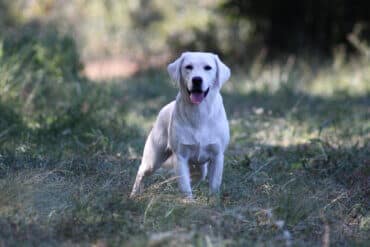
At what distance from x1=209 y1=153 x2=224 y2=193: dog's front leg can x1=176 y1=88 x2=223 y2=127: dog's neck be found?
0.31 metres

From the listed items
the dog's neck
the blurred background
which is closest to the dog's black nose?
the dog's neck

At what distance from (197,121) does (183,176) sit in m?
0.45

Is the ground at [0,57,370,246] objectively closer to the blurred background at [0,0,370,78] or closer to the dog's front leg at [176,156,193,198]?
the dog's front leg at [176,156,193,198]

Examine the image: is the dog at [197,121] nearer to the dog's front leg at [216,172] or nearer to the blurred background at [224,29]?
the dog's front leg at [216,172]

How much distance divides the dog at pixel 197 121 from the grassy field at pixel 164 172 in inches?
7.3

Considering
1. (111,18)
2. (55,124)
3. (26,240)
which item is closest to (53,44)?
(55,124)

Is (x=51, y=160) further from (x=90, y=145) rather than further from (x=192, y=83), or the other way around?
(x=192, y=83)

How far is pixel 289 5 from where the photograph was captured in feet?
55.6

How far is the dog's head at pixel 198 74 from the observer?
5.46 meters

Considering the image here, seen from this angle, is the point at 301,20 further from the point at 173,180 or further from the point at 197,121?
the point at 197,121

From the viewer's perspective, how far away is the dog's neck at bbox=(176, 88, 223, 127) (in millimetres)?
5566

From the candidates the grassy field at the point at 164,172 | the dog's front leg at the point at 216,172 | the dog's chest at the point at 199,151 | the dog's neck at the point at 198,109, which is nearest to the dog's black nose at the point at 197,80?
the dog's neck at the point at 198,109

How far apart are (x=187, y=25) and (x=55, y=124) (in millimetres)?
9801

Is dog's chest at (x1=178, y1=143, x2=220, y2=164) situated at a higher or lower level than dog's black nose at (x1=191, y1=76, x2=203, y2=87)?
lower
